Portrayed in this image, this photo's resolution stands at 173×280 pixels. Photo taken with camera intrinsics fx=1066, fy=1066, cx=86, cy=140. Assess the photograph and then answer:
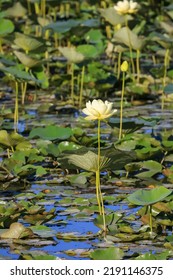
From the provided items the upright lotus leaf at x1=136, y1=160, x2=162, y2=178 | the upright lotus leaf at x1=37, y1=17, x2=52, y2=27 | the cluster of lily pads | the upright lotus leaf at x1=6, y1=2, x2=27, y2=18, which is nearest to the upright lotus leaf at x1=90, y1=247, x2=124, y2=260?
the cluster of lily pads

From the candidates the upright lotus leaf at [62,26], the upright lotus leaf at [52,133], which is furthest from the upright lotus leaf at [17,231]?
the upright lotus leaf at [62,26]

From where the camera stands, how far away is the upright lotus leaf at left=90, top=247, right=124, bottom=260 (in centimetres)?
368

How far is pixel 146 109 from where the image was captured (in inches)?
260

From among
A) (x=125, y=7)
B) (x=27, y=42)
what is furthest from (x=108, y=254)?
(x=125, y=7)

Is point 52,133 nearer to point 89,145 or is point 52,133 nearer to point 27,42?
point 89,145

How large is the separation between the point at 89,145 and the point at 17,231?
136cm

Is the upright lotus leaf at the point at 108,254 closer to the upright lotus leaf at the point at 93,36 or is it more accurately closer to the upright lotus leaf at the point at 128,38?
the upright lotus leaf at the point at 128,38

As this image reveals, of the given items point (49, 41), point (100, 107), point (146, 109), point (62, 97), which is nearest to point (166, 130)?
point (146, 109)

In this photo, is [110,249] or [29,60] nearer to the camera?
[110,249]

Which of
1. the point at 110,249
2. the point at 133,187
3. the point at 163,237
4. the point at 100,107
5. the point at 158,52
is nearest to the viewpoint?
the point at 110,249

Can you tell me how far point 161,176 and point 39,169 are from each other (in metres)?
0.57

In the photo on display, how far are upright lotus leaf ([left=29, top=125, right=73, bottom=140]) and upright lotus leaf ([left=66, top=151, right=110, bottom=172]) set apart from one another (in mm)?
1122

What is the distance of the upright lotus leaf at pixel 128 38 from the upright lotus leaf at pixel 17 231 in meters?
3.19

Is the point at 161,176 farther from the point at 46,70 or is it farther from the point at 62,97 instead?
the point at 46,70
